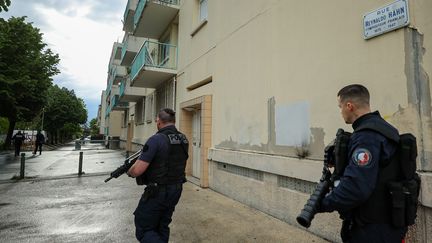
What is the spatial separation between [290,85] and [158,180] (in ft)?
9.12

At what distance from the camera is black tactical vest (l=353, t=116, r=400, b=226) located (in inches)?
67.2

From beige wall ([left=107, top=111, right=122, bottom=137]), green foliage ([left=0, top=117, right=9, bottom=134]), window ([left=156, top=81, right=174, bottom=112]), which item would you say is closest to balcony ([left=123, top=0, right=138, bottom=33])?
window ([left=156, top=81, right=174, bottom=112])

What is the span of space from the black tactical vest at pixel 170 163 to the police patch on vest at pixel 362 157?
2.03m

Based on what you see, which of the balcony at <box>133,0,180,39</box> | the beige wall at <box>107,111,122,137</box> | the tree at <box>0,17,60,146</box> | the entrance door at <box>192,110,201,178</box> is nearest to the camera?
the entrance door at <box>192,110,201,178</box>

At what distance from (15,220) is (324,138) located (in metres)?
5.42

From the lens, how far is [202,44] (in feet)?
27.1

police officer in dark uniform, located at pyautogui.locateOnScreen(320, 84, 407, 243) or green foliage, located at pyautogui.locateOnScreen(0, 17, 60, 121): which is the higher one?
green foliage, located at pyautogui.locateOnScreen(0, 17, 60, 121)

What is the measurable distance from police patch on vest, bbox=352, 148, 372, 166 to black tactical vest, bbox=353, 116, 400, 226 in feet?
0.41

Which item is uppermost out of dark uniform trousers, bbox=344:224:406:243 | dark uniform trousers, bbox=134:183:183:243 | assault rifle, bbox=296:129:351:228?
assault rifle, bbox=296:129:351:228

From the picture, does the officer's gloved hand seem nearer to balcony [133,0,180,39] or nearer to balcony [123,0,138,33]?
balcony [133,0,180,39]

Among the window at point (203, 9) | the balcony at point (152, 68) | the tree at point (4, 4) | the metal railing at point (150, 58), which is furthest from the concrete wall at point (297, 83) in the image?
the tree at point (4, 4)

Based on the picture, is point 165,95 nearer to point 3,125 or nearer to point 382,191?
point 382,191

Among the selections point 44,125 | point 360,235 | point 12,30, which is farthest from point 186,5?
point 44,125

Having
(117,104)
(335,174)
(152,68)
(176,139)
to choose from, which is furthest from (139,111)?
(335,174)
